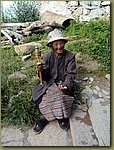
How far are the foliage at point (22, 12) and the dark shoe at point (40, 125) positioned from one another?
0.54 metres

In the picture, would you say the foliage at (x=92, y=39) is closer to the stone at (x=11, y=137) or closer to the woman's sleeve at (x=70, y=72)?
the woman's sleeve at (x=70, y=72)

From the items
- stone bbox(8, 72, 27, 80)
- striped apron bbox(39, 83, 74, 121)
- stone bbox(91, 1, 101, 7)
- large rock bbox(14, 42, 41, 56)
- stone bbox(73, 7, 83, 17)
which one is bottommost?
striped apron bbox(39, 83, 74, 121)

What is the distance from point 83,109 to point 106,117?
14 centimetres

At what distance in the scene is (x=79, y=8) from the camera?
2.12 m

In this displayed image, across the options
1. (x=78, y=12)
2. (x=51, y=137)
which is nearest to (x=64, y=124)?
(x=51, y=137)

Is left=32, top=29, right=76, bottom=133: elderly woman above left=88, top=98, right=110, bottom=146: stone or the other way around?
above

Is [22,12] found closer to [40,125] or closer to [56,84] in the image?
[56,84]

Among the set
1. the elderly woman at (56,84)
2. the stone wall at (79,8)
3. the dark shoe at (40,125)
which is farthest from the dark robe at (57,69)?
the stone wall at (79,8)

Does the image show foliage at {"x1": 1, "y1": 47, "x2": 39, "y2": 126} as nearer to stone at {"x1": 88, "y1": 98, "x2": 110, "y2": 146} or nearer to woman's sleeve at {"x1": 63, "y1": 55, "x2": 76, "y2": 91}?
woman's sleeve at {"x1": 63, "y1": 55, "x2": 76, "y2": 91}

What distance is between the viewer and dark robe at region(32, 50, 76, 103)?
6.61ft

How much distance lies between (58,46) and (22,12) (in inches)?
11.7

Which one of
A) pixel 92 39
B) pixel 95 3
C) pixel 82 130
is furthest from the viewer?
pixel 92 39

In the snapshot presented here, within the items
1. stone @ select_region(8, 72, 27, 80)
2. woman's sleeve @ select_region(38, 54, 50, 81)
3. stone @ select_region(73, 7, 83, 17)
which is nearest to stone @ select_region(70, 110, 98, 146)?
woman's sleeve @ select_region(38, 54, 50, 81)

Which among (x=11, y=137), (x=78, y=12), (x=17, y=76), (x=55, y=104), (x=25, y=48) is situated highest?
(x=78, y=12)
